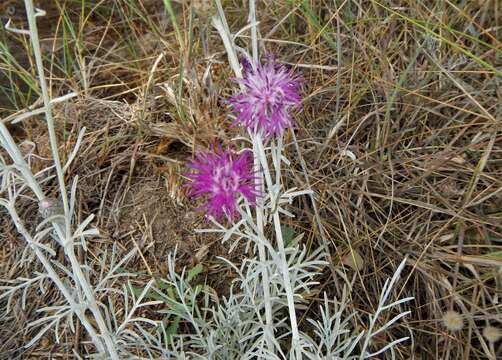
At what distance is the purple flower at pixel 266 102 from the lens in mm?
1060

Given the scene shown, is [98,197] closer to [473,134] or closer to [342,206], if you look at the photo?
[342,206]

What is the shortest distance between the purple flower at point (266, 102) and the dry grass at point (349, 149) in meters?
0.48

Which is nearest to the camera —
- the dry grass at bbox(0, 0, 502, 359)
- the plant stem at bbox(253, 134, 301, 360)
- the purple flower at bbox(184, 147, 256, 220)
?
the purple flower at bbox(184, 147, 256, 220)

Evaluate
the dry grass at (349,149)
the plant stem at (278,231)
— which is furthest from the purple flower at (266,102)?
the dry grass at (349,149)

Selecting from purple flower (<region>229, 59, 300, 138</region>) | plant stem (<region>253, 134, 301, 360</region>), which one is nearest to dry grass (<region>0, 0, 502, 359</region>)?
plant stem (<region>253, 134, 301, 360</region>)

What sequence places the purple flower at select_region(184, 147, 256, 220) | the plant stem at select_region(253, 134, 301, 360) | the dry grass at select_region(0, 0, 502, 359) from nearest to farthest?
the purple flower at select_region(184, 147, 256, 220) < the plant stem at select_region(253, 134, 301, 360) < the dry grass at select_region(0, 0, 502, 359)

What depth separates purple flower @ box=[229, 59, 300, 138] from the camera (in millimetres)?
1060

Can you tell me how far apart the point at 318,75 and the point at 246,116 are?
936 millimetres

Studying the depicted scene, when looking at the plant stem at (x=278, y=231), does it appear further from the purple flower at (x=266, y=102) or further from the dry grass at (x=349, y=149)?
the dry grass at (x=349, y=149)

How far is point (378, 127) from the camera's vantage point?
1.78 metres

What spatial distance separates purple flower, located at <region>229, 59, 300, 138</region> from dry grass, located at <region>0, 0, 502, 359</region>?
0.48 meters

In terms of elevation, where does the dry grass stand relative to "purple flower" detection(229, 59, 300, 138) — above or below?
below

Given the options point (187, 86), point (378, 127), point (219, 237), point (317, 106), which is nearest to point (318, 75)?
point (317, 106)

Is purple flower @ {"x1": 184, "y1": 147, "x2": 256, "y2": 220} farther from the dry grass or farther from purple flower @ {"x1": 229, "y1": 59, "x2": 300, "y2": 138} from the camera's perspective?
the dry grass
